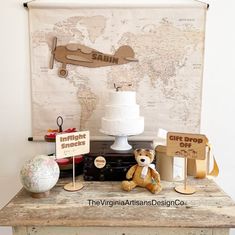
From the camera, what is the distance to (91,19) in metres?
1.35

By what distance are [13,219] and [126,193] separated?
430mm

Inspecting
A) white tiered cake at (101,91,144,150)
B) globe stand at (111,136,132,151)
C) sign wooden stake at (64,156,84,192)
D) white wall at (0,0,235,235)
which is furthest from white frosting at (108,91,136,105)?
white wall at (0,0,235,235)

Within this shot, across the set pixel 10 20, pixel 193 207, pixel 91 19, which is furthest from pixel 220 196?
pixel 10 20

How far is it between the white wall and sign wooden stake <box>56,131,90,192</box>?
1.43 feet

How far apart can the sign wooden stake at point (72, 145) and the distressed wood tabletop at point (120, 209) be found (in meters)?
0.05

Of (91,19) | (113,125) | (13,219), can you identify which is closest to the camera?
(13,219)

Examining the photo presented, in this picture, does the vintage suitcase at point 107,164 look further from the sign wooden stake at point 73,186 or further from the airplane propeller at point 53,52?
the airplane propeller at point 53,52

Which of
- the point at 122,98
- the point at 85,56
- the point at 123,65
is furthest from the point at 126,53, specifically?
the point at 122,98

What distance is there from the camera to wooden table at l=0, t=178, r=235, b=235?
85 centimetres

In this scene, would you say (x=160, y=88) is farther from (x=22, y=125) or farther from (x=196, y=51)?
(x=22, y=125)

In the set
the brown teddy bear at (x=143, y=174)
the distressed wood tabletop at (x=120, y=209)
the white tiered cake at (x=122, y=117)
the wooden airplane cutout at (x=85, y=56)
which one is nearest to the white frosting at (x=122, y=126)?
the white tiered cake at (x=122, y=117)

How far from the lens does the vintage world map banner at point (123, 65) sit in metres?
1.35

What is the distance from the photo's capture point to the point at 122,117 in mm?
1139

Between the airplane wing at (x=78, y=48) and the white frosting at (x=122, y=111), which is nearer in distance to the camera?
the white frosting at (x=122, y=111)
